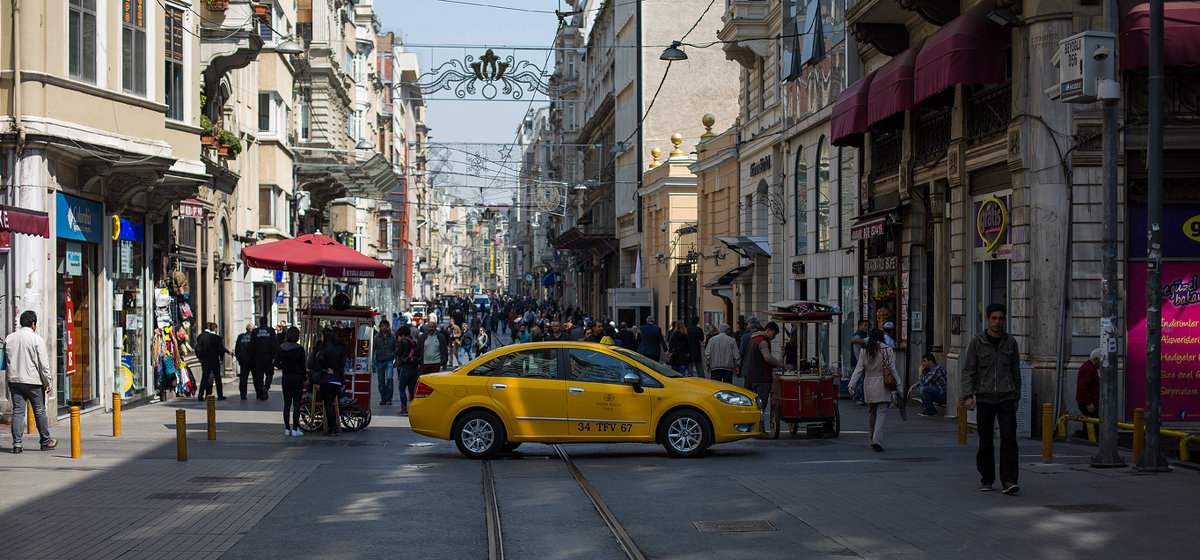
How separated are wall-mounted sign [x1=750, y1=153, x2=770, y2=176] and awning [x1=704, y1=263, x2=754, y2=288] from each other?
8.80 ft

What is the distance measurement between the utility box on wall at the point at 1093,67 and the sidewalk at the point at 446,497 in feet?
13.3

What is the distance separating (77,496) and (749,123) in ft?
87.5

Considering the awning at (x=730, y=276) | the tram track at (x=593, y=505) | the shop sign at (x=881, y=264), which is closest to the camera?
the tram track at (x=593, y=505)

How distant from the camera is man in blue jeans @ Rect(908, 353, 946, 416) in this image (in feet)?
68.8

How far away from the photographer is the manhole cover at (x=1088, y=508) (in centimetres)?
1025

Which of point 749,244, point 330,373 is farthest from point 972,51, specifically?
point 749,244

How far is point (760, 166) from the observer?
3412 centimetres

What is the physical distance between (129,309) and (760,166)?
17.4 m

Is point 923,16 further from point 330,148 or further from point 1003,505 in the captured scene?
point 330,148

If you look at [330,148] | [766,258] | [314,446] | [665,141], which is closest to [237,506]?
[314,446]

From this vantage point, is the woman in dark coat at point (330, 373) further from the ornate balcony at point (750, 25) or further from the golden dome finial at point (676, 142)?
the golden dome finial at point (676, 142)

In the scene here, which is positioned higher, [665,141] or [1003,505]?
[665,141]

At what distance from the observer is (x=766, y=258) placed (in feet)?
113

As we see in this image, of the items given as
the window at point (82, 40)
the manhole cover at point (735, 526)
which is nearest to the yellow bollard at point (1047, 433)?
the manhole cover at point (735, 526)
